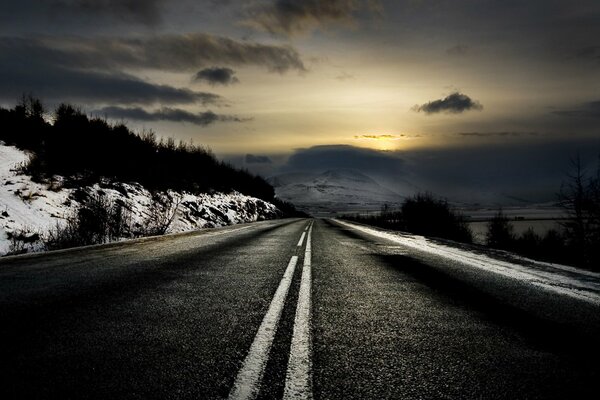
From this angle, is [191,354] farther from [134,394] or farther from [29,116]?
[29,116]

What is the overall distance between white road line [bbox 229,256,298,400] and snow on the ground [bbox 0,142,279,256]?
9133 mm

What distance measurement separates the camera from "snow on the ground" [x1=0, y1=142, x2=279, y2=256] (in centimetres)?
1093

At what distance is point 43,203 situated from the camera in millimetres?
13164

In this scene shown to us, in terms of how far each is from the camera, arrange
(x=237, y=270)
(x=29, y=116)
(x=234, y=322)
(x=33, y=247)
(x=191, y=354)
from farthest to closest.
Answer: (x=29, y=116) < (x=33, y=247) < (x=237, y=270) < (x=234, y=322) < (x=191, y=354)

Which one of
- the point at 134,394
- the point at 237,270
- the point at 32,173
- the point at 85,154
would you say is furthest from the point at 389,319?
the point at 85,154

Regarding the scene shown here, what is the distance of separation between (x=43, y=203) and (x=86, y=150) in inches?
318

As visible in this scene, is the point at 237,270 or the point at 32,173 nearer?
the point at 237,270

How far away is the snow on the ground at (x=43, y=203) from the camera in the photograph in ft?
35.9

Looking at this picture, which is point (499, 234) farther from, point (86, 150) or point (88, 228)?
point (86, 150)

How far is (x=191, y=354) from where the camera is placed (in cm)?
262

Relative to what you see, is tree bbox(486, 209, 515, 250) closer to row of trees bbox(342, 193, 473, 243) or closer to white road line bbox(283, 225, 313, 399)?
row of trees bbox(342, 193, 473, 243)

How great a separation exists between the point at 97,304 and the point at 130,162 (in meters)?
22.0

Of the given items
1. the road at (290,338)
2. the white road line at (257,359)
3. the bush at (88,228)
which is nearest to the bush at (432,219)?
the bush at (88,228)

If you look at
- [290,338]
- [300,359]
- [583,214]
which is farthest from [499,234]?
[300,359]
